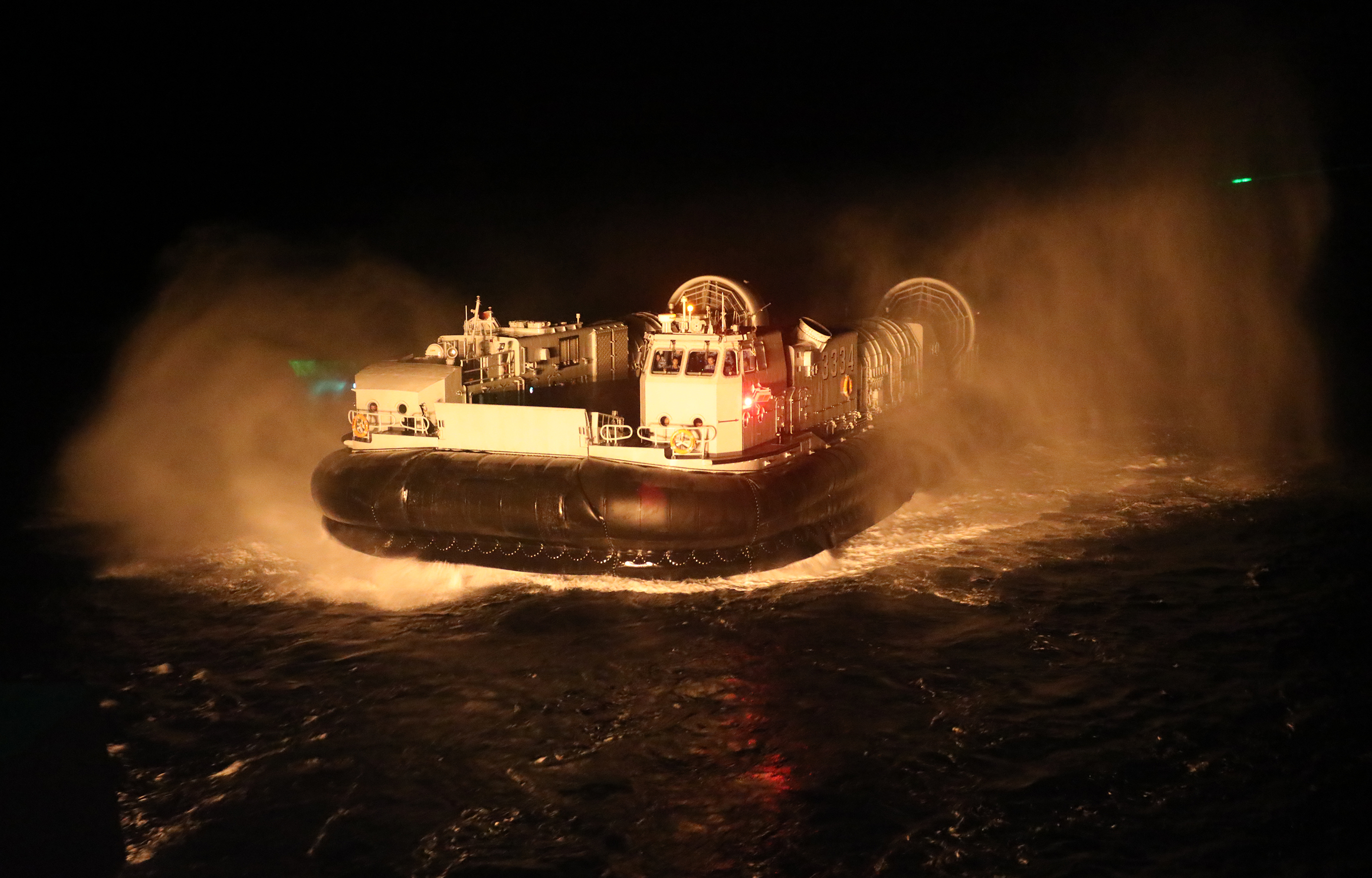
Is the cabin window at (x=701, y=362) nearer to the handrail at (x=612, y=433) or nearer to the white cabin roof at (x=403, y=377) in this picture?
the handrail at (x=612, y=433)

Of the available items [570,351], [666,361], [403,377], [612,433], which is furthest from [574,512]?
[570,351]

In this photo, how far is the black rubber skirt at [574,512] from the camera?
9.10m

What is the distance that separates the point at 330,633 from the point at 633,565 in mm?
2405

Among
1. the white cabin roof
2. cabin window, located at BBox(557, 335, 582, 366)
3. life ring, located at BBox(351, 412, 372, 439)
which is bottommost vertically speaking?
life ring, located at BBox(351, 412, 372, 439)

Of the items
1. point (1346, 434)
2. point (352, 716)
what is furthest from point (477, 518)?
point (1346, 434)

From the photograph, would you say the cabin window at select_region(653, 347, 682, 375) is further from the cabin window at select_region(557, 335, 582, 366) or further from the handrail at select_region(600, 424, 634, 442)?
the cabin window at select_region(557, 335, 582, 366)

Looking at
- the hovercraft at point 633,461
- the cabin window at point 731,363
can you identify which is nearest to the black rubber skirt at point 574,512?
the hovercraft at point 633,461

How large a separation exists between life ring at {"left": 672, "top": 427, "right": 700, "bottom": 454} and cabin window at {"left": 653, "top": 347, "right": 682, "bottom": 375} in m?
0.59

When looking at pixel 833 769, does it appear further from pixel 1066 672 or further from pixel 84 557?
pixel 84 557

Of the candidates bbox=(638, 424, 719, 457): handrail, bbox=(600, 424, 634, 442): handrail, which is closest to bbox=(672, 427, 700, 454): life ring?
bbox=(638, 424, 719, 457): handrail

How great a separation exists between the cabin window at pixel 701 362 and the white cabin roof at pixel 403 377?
2.37m

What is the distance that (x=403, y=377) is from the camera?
34.6ft

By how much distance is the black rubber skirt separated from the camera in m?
9.10

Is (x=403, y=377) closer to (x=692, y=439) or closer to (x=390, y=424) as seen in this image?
(x=390, y=424)
